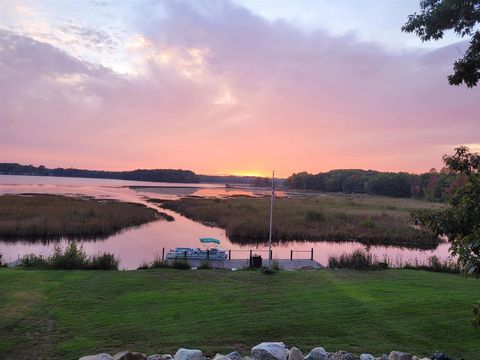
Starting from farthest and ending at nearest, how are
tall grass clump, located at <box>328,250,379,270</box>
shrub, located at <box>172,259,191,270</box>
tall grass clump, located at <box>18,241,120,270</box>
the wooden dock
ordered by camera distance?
the wooden dock, tall grass clump, located at <box>328,250,379,270</box>, shrub, located at <box>172,259,191,270</box>, tall grass clump, located at <box>18,241,120,270</box>

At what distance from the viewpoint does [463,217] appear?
5.00 metres

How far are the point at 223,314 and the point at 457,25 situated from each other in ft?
26.0

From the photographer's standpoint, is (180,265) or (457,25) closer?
(457,25)

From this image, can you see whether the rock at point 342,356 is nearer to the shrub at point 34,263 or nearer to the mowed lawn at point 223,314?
the mowed lawn at point 223,314

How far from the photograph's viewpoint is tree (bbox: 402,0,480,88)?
6191 millimetres

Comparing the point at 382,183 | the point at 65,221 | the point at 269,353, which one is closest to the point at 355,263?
the point at 269,353

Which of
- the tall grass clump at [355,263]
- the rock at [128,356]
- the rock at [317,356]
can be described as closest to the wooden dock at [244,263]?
the tall grass clump at [355,263]

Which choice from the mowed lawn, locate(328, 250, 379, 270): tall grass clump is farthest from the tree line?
the mowed lawn

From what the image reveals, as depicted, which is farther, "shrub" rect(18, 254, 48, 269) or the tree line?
the tree line

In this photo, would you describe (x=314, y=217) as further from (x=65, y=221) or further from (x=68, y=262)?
(x=68, y=262)

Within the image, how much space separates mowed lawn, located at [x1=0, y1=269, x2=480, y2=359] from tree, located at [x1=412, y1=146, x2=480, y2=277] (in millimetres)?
3532

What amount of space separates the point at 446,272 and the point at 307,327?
12.5 meters

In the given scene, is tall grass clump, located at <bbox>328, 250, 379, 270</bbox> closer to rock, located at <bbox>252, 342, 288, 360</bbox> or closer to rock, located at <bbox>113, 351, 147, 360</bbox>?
rock, located at <bbox>252, 342, 288, 360</bbox>

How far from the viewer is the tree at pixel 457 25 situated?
6191mm
